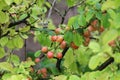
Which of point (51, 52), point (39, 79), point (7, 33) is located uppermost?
point (7, 33)

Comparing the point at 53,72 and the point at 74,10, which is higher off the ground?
the point at 74,10

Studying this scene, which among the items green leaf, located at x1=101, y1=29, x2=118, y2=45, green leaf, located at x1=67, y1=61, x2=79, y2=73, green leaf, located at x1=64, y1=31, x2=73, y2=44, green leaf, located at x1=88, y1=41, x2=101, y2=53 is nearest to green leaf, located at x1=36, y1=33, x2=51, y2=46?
green leaf, located at x1=67, y1=61, x2=79, y2=73

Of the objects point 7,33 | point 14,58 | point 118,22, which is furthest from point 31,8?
point 118,22

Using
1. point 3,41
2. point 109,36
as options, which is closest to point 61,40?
point 3,41

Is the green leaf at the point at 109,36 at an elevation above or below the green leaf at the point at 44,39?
below

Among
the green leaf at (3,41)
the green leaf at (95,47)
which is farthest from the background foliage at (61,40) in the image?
the green leaf at (95,47)

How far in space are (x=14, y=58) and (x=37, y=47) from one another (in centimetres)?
192

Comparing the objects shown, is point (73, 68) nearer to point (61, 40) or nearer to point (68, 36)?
point (61, 40)

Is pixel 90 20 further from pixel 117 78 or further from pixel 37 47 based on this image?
pixel 37 47

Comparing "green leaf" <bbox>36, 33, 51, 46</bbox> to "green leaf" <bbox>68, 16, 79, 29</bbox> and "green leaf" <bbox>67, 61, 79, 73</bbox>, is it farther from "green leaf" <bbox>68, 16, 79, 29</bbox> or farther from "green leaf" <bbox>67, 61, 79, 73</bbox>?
"green leaf" <bbox>68, 16, 79, 29</bbox>

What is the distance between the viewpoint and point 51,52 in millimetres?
2277

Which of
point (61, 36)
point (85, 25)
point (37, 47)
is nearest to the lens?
point (85, 25)

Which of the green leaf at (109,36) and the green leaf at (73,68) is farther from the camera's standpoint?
the green leaf at (73,68)

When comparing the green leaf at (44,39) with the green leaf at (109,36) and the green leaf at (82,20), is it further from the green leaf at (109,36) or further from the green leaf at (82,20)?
the green leaf at (109,36)
